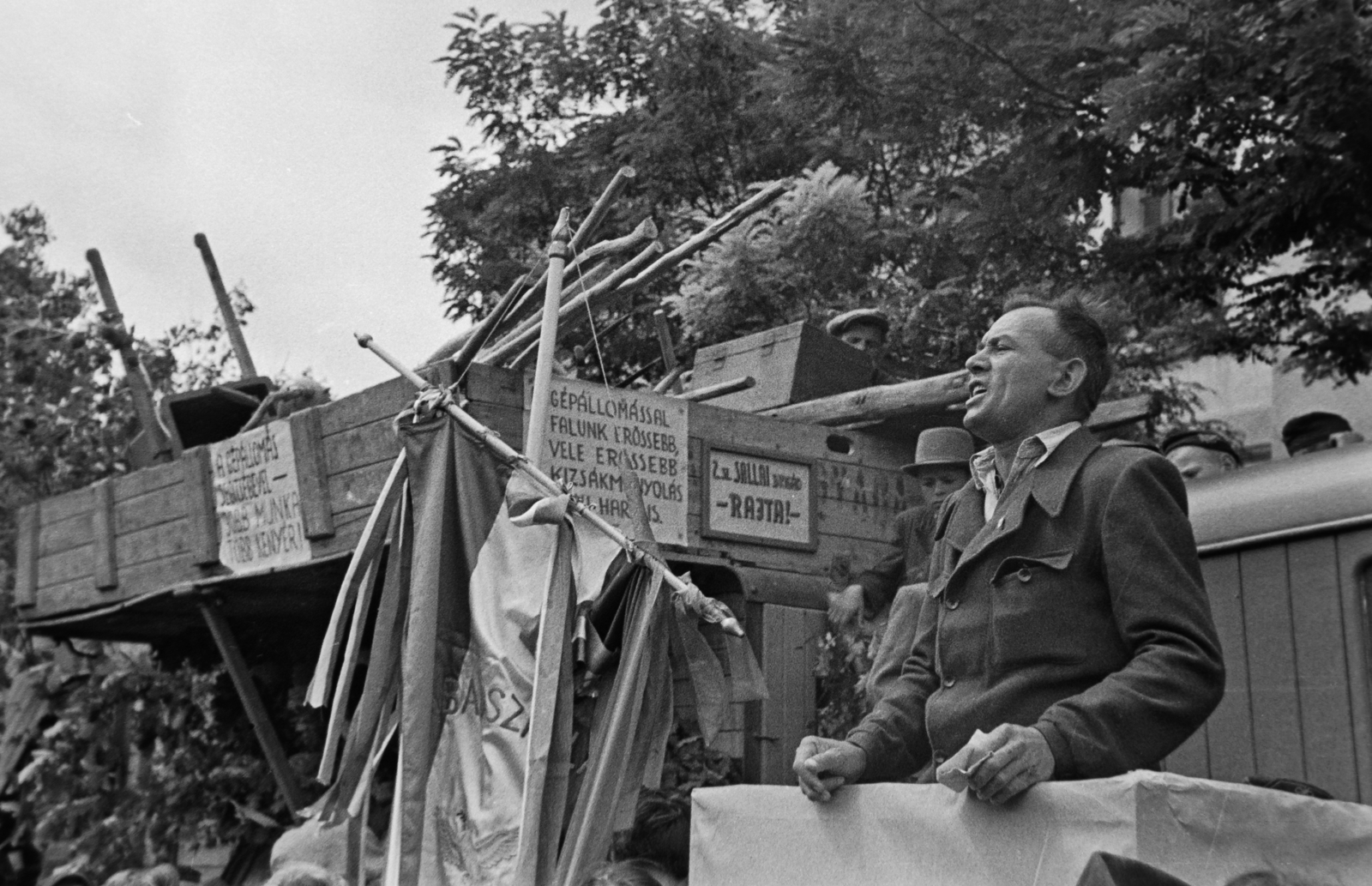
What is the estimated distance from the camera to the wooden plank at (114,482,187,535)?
847cm

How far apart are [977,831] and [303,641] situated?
7472 millimetres

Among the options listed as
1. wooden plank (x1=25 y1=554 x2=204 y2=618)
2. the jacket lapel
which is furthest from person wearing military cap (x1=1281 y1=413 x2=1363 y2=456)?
wooden plank (x1=25 y1=554 x2=204 y2=618)

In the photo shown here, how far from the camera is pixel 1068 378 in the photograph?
2918 millimetres

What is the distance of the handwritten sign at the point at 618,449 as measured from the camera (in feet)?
21.0

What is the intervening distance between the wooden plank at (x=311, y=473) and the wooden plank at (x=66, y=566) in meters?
2.31

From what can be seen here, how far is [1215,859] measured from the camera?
7.17ft

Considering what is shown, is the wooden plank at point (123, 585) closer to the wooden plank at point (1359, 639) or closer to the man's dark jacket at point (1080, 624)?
the wooden plank at point (1359, 639)

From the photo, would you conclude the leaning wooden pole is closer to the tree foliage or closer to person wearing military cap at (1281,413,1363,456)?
person wearing military cap at (1281,413,1363,456)

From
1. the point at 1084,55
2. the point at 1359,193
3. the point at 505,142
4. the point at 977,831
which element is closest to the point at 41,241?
the point at 505,142

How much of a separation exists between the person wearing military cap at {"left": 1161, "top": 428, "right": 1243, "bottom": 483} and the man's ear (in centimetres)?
330

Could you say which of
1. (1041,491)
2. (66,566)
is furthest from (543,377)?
(66,566)

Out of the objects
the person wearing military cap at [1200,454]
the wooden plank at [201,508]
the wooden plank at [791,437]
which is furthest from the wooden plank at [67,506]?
the person wearing military cap at [1200,454]

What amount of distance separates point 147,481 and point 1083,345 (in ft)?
22.1

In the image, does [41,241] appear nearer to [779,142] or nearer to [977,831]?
[779,142]
